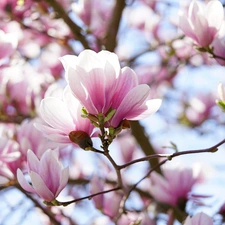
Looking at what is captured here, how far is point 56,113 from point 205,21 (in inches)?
16.4

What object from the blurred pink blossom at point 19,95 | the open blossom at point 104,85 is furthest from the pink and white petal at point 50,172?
the blurred pink blossom at point 19,95

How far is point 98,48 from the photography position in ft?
6.50

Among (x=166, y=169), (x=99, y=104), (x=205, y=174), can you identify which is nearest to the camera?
(x=99, y=104)

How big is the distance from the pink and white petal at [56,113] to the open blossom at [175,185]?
545 mm

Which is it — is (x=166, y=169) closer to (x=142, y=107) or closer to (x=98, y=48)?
(x=142, y=107)

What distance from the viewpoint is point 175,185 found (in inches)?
55.8

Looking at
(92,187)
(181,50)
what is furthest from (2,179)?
(181,50)

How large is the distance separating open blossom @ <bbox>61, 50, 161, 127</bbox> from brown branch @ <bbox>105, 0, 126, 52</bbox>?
0.99 metres

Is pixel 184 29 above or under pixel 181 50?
above

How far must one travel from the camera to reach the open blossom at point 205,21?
1.14 meters

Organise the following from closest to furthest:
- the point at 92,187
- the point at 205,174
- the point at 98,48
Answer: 1. the point at 92,187
2. the point at 205,174
3. the point at 98,48

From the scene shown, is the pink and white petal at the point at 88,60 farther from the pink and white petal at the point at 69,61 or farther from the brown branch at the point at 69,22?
the brown branch at the point at 69,22

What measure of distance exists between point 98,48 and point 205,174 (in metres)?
0.64

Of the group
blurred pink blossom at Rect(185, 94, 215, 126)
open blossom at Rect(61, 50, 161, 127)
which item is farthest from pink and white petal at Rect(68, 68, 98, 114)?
blurred pink blossom at Rect(185, 94, 215, 126)
